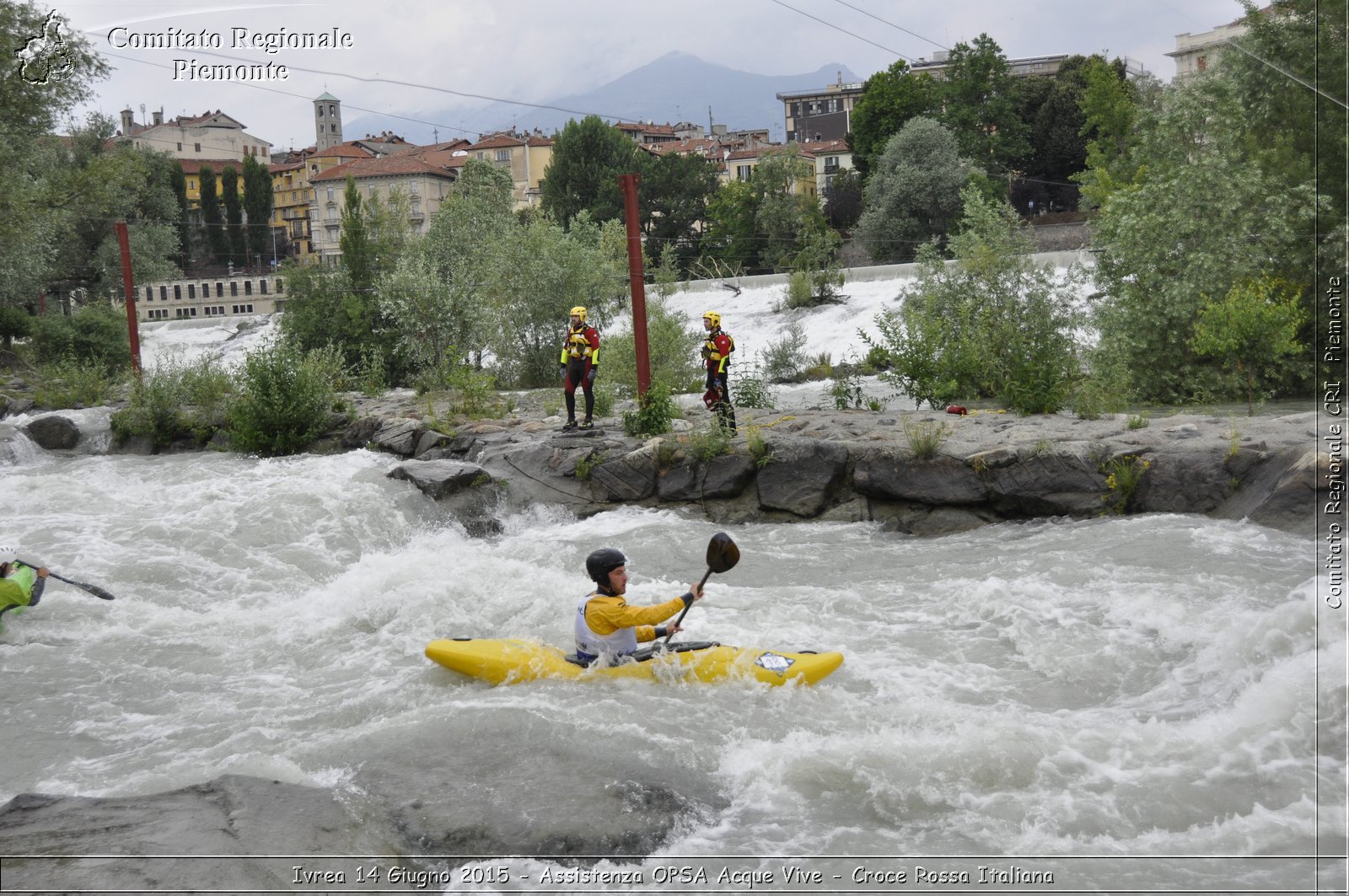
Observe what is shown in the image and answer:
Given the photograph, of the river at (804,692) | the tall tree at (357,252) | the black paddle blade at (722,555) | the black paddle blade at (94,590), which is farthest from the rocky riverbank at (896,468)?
the tall tree at (357,252)

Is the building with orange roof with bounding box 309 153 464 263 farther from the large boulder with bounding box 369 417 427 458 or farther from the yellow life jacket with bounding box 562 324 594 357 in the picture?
the yellow life jacket with bounding box 562 324 594 357

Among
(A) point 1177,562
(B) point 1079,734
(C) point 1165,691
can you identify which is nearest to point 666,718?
(B) point 1079,734

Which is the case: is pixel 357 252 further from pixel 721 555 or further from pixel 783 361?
pixel 721 555

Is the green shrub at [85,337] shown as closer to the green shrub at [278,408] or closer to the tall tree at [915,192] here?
the green shrub at [278,408]

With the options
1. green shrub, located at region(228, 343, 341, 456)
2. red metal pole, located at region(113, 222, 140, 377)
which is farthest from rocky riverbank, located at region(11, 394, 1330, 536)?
red metal pole, located at region(113, 222, 140, 377)

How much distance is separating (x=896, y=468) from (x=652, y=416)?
319 centimetres

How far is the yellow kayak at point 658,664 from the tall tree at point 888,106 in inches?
1673

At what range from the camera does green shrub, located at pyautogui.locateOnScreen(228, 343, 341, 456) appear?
14680mm

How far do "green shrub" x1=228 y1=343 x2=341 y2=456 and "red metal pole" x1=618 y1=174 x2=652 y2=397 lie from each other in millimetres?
4756

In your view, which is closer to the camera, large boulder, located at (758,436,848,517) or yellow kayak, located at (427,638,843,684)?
yellow kayak, located at (427,638,843,684)

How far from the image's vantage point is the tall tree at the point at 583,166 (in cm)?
5131

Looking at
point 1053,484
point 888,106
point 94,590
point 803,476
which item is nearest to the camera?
point 94,590

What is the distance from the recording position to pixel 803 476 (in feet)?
37.6

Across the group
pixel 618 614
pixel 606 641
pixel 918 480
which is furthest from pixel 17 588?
pixel 918 480
